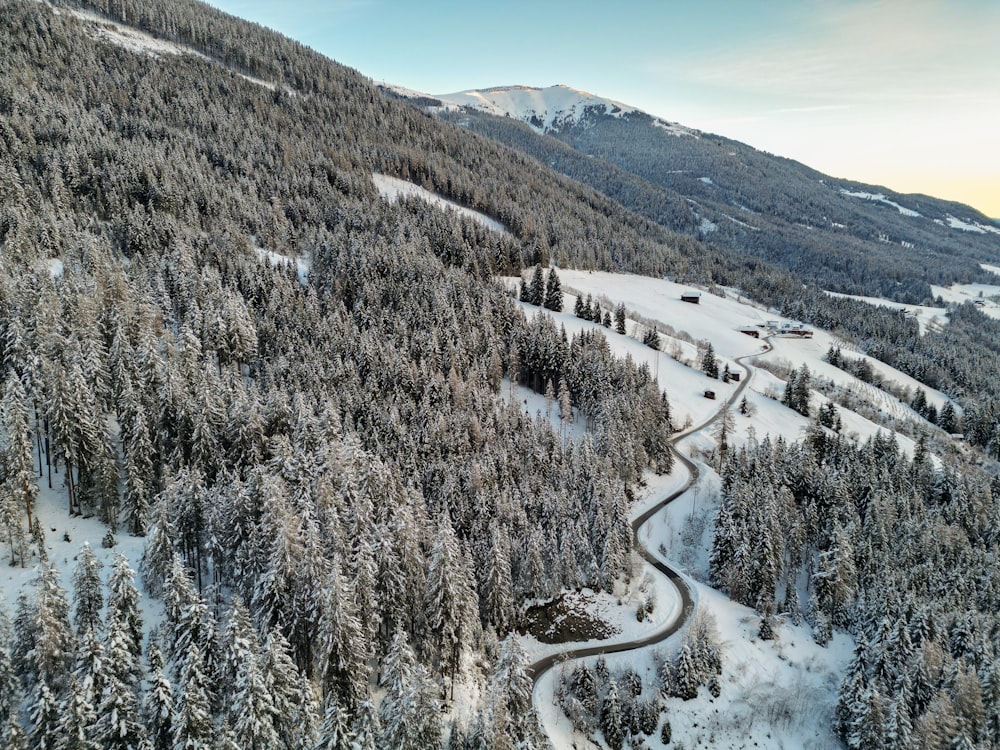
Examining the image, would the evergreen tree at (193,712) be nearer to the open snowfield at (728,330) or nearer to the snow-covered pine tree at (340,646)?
the snow-covered pine tree at (340,646)

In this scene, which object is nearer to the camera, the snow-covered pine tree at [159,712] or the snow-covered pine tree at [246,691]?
the snow-covered pine tree at [246,691]

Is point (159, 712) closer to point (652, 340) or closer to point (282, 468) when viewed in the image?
point (282, 468)

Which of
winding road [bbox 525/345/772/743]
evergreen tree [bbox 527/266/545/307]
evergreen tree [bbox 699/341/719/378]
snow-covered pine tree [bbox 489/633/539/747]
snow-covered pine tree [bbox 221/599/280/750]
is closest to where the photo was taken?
snow-covered pine tree [bbox 221/599/280/750]

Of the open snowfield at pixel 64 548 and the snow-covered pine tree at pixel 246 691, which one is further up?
the snow-covered pine tree at pixel 246 691

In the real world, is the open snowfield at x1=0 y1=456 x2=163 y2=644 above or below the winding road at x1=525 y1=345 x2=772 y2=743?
above

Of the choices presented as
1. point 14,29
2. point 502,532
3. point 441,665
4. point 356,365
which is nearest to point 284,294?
point 356,365

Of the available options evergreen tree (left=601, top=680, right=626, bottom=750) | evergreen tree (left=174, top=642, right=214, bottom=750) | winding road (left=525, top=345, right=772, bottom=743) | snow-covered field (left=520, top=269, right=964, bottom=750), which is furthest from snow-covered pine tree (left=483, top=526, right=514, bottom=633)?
evergreen tree (left=174, top=642, right=214, bottom=750)

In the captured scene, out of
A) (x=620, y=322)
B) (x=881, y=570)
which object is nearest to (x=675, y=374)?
(x=620, y=322)

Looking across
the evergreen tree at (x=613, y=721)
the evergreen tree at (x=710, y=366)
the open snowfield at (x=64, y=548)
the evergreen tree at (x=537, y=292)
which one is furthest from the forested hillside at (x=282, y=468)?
the evergreen tree at (x=710, y=366)

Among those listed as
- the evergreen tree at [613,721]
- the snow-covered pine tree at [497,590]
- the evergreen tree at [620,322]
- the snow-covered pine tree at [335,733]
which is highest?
the evergreen tree at [620,322]

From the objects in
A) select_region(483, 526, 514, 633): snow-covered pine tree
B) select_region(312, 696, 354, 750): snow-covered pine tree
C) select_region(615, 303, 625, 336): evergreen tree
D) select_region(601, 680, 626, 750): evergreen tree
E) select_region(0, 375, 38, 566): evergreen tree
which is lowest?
select_region(601, 680, 626, 750): evergreen tree

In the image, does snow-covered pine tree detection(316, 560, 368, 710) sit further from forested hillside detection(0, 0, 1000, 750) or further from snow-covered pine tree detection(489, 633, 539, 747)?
snow-covered pine tree detection(489, 633, 539, 747)
